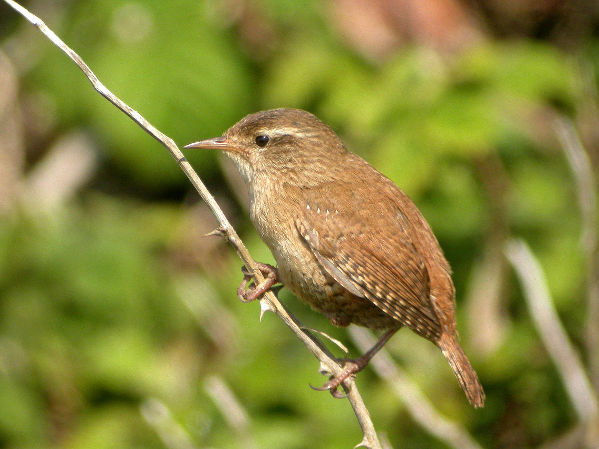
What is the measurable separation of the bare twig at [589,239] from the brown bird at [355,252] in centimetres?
133

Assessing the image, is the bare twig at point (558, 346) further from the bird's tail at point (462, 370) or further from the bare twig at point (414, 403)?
the bird's tail at point (462, 370)

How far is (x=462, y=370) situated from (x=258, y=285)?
74 centimetres

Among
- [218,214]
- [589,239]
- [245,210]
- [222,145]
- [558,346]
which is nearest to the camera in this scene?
[218,214]

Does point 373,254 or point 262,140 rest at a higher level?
point 262,140

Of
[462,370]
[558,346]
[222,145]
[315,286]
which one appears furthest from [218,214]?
[558,346]

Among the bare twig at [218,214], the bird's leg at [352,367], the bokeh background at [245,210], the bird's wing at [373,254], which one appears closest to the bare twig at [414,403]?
the bokeh background at [245,210]

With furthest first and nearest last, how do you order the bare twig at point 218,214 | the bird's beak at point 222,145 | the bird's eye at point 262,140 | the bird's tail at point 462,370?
the bird's eye at point 262,140 < the bird's beak at point 222,145 < the bird's tail at point 462,370 < the bare twig at point 218,214

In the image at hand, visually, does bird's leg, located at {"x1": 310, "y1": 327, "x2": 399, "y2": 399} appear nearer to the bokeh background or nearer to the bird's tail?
the bird's tail

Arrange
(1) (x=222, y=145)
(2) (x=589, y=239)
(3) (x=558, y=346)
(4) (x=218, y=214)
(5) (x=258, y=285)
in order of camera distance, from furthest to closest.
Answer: (2) (x=589, y=239), (3) (x=558, y=346), (1) (x=222, y=145), (5) (x=258, y=285), (4) (x=218, y=214)

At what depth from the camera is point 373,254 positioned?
3.13 meters

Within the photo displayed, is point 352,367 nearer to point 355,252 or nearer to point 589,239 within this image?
point 355,252

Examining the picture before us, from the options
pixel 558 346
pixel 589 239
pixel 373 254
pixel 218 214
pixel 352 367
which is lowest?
pixel 558 346

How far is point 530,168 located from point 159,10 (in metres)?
2.21

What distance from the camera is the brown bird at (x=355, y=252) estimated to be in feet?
10.1
